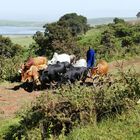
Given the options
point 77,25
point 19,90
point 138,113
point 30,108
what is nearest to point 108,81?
point 138,113

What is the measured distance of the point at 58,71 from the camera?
11.3 metres

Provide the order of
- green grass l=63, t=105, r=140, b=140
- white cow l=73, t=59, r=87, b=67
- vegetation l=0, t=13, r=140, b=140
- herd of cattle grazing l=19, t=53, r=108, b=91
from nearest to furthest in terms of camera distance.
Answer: green grass l=63, t=105, r=140, b=140 → vegetation l=0, t=13, r=140, b=140 → herd of cattle grazing l=19, t=53, r=108, b=91 → white cow l=73, t=59, r=87, b=67

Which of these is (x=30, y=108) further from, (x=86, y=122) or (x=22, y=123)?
(x=86, y=122)

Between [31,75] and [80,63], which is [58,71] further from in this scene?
[31,75]

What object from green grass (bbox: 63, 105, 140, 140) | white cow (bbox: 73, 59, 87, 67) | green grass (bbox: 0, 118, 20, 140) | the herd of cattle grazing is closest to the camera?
green grass (bbox: 63, 105, 140, 140)

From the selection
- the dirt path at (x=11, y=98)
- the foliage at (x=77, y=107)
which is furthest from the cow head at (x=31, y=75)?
the foliage at (x=77, y=107)

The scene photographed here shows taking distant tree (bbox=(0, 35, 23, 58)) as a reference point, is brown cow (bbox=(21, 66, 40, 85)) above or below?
above

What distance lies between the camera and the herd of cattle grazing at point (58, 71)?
1112 cm

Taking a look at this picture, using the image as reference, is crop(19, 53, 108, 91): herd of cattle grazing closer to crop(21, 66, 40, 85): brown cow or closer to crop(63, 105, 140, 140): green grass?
crop(21, 66, 40, 85): brown cow

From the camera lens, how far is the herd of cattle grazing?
11117mm

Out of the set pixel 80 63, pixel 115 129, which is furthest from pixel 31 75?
pixel 115 129

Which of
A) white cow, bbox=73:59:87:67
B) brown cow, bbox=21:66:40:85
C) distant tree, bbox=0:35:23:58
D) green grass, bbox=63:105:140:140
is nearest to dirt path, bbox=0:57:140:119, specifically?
brown cow, bbox=21:66:40:85

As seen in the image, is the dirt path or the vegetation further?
the dirt path

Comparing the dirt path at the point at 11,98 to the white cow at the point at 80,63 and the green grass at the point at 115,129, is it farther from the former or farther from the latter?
the green grass at the point at 115,129
